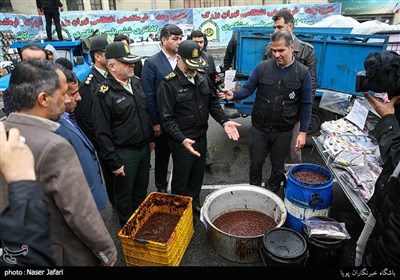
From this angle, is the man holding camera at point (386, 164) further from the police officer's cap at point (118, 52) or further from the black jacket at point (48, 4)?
the black jacket at point (48, 4)

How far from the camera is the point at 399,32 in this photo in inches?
187

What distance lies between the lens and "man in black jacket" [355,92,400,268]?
156 cm

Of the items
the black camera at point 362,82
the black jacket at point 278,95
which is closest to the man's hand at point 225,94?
the black jacket at point 278,95

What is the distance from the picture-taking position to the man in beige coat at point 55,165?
1390mm

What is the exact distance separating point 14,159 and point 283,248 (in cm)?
227

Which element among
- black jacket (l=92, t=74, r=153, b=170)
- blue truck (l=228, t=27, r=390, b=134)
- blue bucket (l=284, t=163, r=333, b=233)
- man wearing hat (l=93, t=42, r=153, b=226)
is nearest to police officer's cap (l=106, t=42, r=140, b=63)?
man wearing hat (l=93, t=42, r=153, b=226)

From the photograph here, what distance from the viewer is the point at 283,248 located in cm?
253

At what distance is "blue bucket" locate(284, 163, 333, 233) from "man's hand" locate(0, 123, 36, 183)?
2.44 meters

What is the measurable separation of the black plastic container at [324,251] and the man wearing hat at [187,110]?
129cm

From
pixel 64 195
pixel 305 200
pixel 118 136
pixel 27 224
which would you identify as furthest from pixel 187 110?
pixel 27 224

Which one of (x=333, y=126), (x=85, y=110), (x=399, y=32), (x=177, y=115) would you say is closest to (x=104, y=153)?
(x=85, y=110)

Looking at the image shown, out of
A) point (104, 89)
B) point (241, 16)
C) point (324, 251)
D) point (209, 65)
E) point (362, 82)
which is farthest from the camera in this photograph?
point (241, 16)

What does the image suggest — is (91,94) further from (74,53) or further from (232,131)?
(74,53)

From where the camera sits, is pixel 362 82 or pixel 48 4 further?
pixel 48 4
